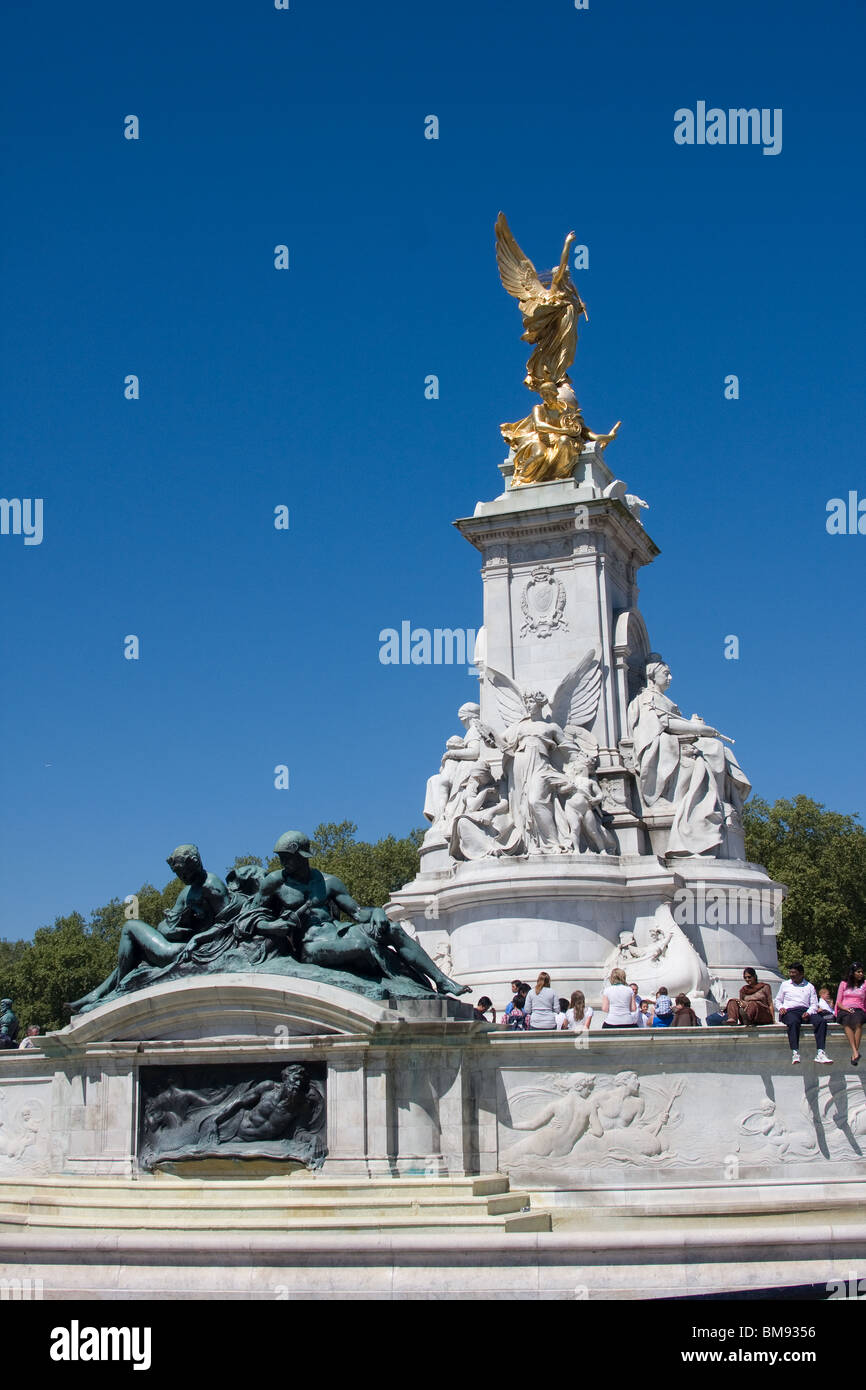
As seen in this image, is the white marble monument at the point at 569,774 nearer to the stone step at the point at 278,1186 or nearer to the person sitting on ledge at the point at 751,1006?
the person sitting on ledge at the point at 751,1006

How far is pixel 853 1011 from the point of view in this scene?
14.2 meters

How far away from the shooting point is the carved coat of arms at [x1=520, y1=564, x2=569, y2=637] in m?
26.9

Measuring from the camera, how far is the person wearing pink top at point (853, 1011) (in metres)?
14.1

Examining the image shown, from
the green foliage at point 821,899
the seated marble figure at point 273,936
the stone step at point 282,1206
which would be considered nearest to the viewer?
the stone step at point 282,1206

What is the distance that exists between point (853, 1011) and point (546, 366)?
17.8 m

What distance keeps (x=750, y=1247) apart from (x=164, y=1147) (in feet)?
19.3

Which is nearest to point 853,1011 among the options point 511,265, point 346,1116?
point 346,1116

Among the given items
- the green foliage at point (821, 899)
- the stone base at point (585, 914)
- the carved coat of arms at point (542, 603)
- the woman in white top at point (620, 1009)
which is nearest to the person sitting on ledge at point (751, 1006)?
the woman in white top at point (620, 1009)

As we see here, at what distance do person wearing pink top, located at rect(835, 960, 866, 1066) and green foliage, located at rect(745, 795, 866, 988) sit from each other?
102ft

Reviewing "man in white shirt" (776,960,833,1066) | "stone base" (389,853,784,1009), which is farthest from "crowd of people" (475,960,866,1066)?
"stone base" (389,853,784,1009)

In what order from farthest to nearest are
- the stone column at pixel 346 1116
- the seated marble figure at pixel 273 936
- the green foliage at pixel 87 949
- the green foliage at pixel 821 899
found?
1. the green foliage at pixel 87 949
2. the green foliage at pixel 821 899
3. the seated marble figure at pixel 273 936
4. the stone column at pixel 346 1116

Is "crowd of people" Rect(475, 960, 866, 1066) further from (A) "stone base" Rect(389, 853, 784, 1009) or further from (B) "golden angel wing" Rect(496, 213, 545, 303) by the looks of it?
(B) "golden angel wing" Rect(496, 213, 545, 303)

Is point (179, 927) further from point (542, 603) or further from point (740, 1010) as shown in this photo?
point (542, 603)
